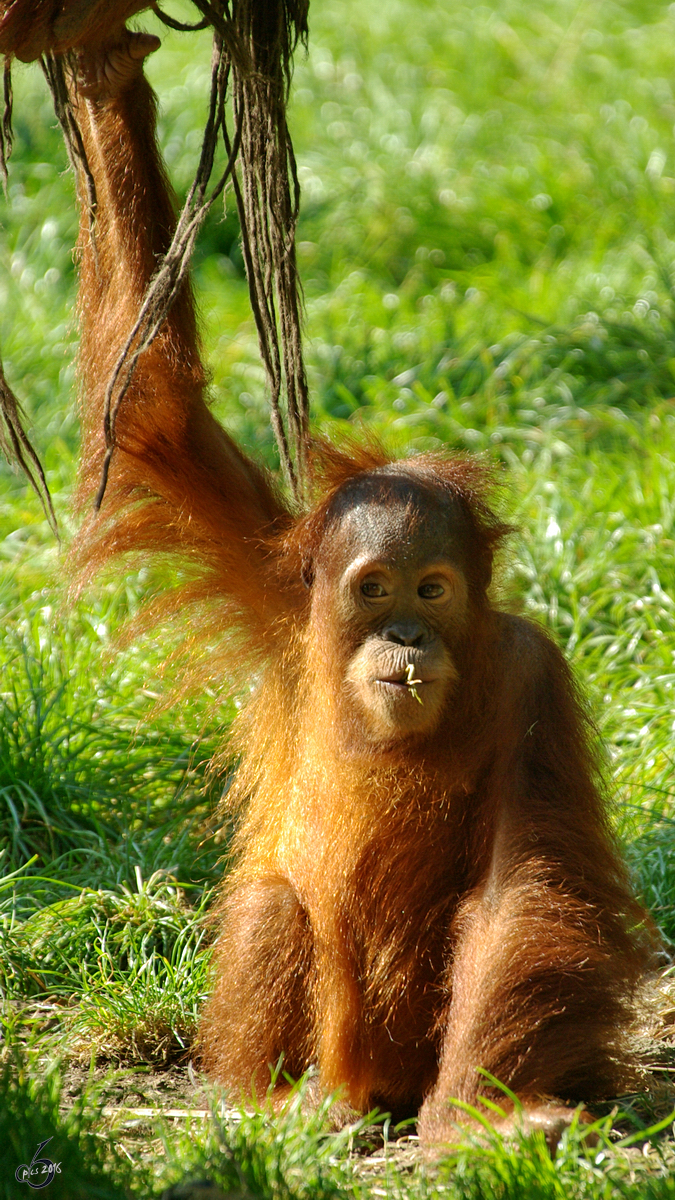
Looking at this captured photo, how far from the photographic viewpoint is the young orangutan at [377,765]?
2812 millimetres

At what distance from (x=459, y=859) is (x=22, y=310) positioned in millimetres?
4838

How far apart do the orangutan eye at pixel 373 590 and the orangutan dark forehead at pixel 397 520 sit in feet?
0.24

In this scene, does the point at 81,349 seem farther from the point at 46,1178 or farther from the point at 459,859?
the point at 46,1178

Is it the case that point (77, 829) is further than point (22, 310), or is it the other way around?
point (22, 310)

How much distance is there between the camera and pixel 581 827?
2.96 meters

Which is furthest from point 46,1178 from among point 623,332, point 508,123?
point 508,123

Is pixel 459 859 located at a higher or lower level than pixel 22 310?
lower

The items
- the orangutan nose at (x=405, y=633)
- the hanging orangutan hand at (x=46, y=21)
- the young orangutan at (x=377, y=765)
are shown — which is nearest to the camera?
the hanging orangutan hand at (x=46, y=21)

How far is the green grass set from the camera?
9.64 feet

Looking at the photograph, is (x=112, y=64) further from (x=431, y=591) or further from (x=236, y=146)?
(x=431, y=591)

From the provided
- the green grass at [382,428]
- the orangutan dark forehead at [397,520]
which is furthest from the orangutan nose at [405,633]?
the green grass at [382,428]

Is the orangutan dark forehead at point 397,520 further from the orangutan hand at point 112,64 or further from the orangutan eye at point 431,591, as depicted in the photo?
the orangutan hand at point 112,64

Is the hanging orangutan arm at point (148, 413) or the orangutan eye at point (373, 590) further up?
the hanging orangutan arm at point (148, 413)

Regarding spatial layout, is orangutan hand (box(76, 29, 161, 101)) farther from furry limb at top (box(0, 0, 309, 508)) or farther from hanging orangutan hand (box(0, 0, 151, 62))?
hanging orangutan hand (box(0, 0, 151, 62))
